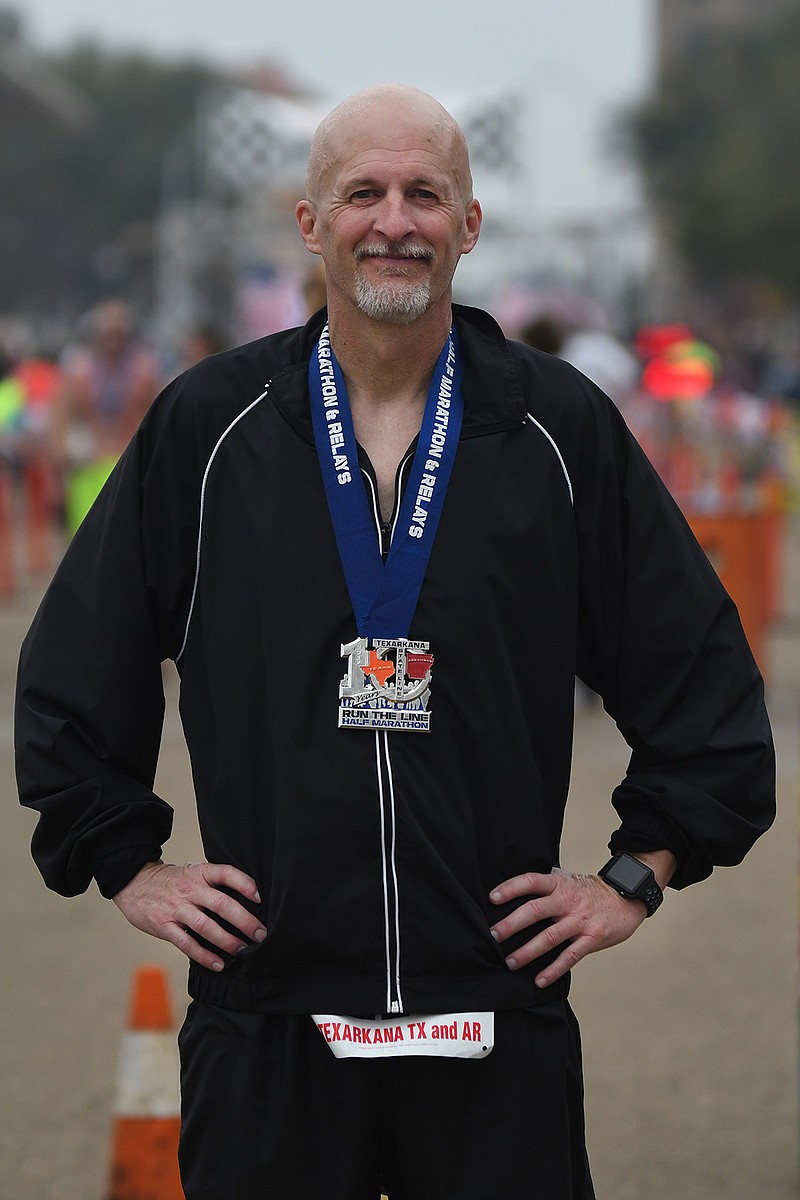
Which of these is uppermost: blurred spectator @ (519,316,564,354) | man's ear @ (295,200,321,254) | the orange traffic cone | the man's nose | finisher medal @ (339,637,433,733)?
blurred spectator @ (519,316,564,354)

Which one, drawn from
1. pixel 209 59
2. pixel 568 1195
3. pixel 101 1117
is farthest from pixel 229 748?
pixel 209 59

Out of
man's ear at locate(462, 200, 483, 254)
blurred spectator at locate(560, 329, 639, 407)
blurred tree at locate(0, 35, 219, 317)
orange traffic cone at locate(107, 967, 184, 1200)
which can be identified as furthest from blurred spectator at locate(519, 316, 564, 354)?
blurred tree at locate(0, 35, 219, 317)

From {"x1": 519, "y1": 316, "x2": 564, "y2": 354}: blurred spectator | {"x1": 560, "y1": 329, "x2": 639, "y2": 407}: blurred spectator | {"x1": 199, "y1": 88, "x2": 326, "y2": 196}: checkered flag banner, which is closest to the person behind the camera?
{"x1": 519, "y1": 316, "x2": 564, "y2": 354}: blurred spectator

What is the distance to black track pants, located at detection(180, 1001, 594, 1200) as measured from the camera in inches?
97.7

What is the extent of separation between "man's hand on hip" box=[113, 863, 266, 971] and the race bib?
0.57 feet

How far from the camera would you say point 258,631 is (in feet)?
8.27

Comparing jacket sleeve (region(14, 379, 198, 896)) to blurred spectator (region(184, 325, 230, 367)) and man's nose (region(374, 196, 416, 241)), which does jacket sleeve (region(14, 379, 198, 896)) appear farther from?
blurred spectator (region(184, 325, 230, 367))

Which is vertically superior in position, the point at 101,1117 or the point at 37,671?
the point at 37,671

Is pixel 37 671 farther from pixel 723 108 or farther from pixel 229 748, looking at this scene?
pixel 723 108

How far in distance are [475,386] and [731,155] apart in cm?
7329

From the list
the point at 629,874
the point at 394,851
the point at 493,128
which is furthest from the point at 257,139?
the point at 394,851

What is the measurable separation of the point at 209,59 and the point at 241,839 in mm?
153776

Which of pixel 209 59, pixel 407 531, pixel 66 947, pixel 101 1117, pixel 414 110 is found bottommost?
pixel 101 1117

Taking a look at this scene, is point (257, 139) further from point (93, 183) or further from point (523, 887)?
point (93, 183)
